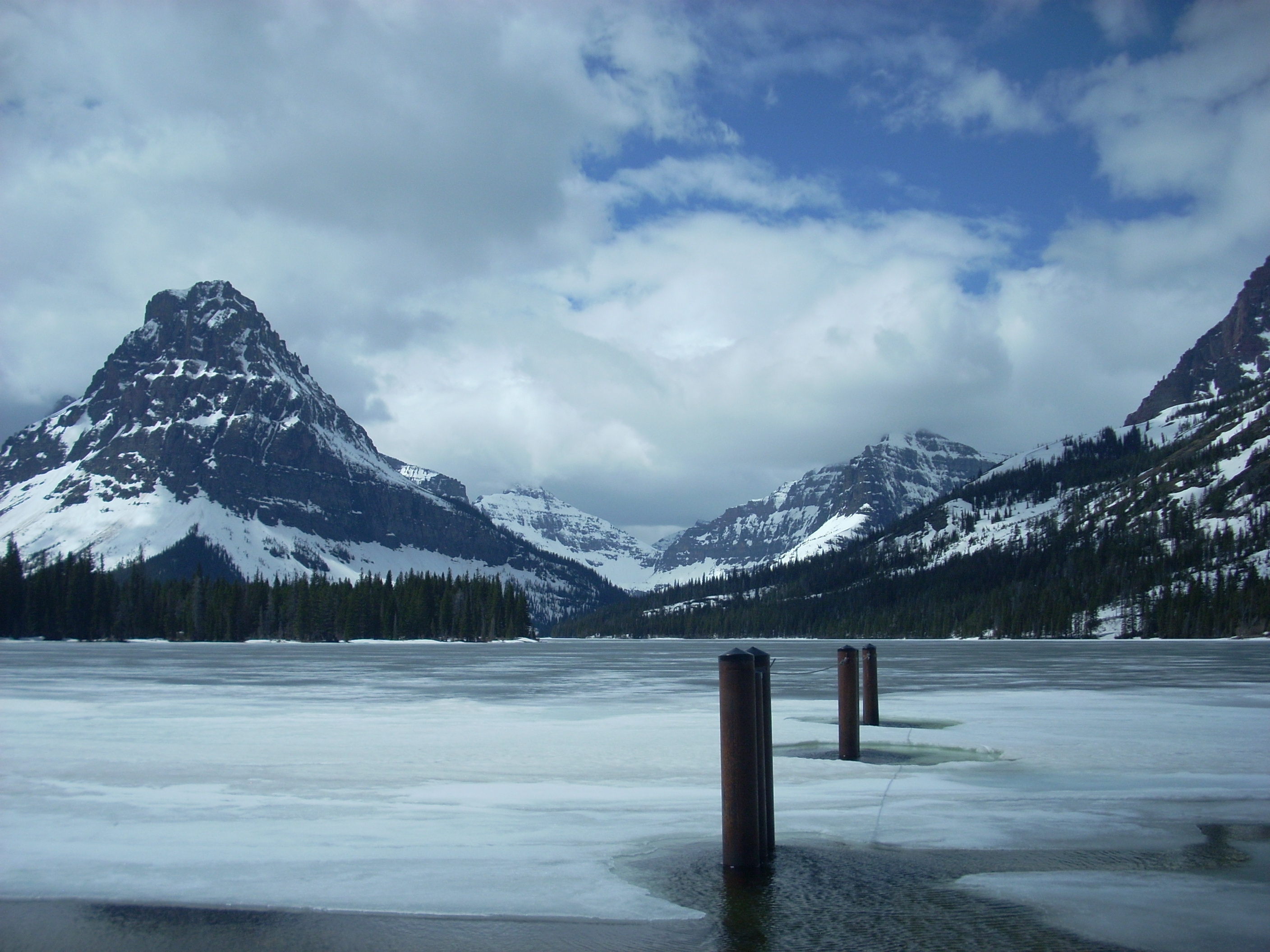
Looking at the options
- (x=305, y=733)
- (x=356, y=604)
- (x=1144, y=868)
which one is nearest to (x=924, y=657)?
(x=305, y=733)

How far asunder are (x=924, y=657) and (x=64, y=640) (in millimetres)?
143659

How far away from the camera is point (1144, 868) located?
10562mm

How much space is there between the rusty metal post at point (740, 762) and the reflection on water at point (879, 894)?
0.27 meters

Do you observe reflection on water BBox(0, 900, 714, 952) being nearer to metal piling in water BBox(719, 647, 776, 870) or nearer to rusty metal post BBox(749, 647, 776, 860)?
metal piling in water BBox(719, 647, 776, 870)

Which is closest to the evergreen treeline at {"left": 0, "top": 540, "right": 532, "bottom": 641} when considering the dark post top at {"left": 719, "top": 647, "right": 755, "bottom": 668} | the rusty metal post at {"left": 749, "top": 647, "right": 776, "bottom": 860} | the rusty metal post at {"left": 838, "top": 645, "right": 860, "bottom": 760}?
the rusty metal post at {"left": 838, "top": 645, "right": 860, "bottom": 760}

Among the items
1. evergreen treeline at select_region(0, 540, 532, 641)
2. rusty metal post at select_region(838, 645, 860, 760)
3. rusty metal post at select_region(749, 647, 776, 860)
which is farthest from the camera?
evergreen treeline at select_region(0, 540, 532, 641)

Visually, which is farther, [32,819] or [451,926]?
[32,819]

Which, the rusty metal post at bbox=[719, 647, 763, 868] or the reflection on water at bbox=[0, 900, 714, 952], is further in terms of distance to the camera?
the rusty metal post at bbox=[719, 647, 763, 868]

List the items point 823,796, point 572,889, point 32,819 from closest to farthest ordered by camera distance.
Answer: point 572,889 → point 32,819 → point 823,796

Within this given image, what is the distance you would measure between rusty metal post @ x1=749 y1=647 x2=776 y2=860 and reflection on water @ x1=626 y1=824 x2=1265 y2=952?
262mm

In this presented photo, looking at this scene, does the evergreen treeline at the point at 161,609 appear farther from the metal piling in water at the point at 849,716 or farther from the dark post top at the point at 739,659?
the dark post top at the point at 739,659

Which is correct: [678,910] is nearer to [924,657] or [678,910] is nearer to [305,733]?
[305,733]

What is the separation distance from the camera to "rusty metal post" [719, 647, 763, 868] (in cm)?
1052

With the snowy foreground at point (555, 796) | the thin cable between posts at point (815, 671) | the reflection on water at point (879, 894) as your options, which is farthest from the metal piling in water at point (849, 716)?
the thin cable between posts at point (815, 671)
